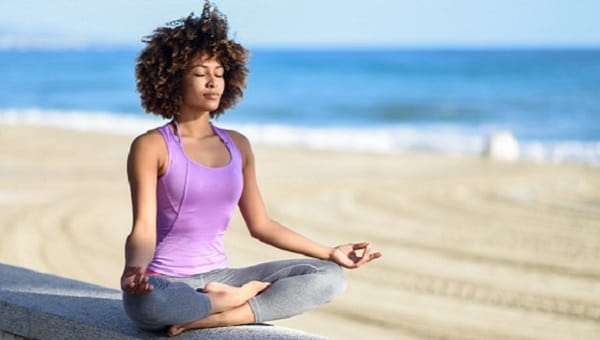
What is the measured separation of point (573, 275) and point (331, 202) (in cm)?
362

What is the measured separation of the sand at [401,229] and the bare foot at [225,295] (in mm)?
1858

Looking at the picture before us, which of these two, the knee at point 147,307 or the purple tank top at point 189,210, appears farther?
the purple tank top at point 189,210

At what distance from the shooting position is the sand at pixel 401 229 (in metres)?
5.55

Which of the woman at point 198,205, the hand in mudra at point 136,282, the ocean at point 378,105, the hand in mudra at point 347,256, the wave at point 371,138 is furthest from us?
the ocean at point 378,105

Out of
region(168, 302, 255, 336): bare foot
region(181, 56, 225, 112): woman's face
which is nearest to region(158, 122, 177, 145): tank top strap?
region(181, 56, 225, 112): woman's face

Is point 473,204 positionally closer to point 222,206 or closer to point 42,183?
point 42,183

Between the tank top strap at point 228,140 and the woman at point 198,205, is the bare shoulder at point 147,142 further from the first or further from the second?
the tank top strap at point 228,140

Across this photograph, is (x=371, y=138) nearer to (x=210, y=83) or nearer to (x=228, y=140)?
(x=228, y=140)

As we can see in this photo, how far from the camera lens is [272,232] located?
3.52 metres

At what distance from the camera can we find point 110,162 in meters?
12.8

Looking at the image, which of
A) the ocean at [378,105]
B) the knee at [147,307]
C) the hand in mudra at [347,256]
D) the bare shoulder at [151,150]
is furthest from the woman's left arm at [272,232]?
the ocean at [378,105]

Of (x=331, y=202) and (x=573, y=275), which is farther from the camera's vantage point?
(x=331, y=202)

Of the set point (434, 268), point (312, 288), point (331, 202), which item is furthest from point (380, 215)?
point (312, 288)

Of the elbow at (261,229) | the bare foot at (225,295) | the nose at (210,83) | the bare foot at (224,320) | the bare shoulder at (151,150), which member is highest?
the nose at (210,83)
